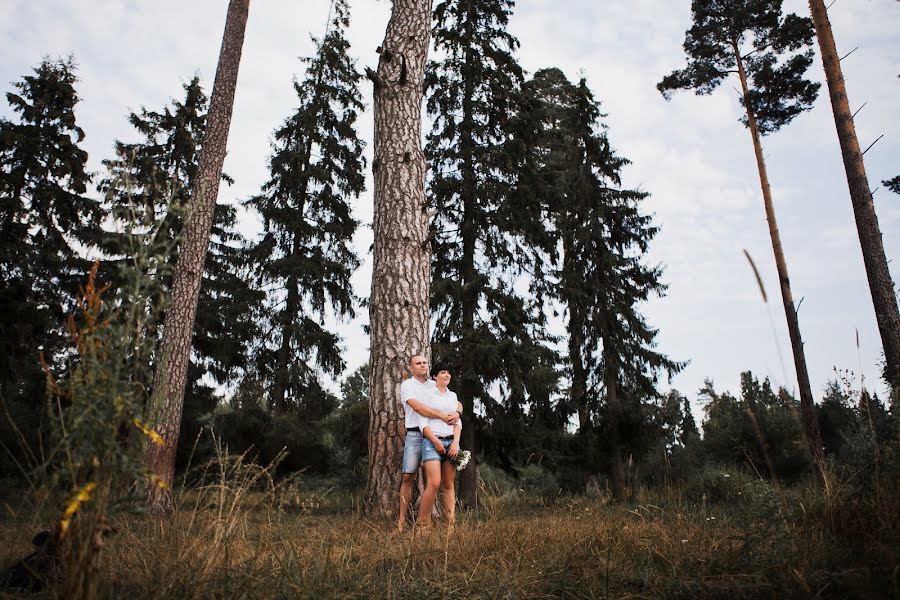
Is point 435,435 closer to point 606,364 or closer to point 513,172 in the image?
point 513,172

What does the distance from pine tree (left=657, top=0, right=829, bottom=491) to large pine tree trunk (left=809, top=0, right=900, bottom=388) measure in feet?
9.74

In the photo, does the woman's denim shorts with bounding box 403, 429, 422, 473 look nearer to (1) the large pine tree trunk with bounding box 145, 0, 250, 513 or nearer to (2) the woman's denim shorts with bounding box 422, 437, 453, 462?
(2) the woman's denim shorts with bounding box 422, 437, 453, 462

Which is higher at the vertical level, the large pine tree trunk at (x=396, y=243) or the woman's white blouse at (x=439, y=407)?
the large pine tree trunk at (x=396, y=243)

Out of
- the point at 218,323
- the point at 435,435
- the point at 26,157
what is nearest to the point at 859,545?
the point at 435,435

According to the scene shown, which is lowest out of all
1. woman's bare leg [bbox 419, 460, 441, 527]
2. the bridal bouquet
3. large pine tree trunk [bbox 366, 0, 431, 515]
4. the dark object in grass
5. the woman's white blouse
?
the dark object in grass

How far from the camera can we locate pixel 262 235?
16.3 metres

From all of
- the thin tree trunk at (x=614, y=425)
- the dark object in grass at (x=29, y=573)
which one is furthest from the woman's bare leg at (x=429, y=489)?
the thin tree trunk at (x=614, y=425)

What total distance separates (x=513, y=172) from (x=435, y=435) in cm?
998

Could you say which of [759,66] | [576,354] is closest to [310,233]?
[576,354]

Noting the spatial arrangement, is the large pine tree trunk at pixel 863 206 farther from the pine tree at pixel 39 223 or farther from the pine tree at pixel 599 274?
the pine tree at pixel 39 223

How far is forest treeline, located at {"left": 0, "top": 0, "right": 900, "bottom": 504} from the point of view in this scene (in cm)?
1257

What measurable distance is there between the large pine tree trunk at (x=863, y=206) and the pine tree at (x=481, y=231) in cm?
616

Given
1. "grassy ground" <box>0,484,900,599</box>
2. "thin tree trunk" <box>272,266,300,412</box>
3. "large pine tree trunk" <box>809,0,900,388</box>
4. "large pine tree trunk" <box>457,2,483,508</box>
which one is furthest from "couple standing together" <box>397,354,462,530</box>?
"thin tree trunk" <box>272,266,300,412</box>

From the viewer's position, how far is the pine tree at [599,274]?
52.3 ft
